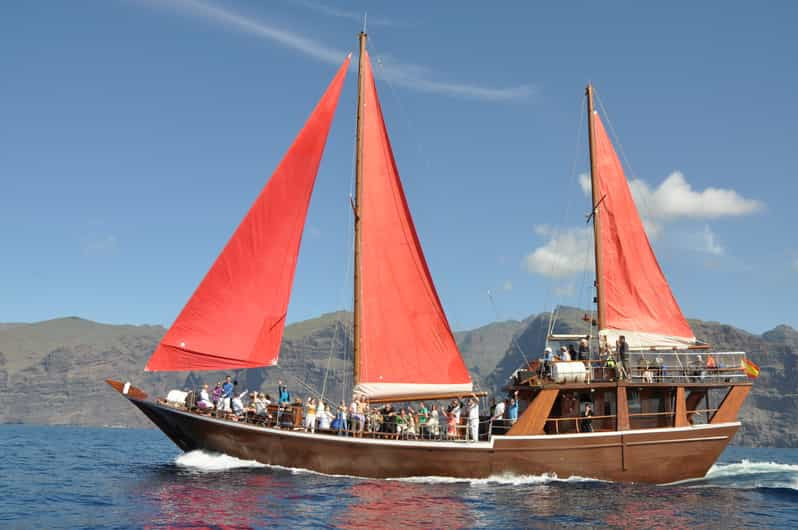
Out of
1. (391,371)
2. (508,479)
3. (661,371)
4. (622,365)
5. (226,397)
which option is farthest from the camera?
(661,371)

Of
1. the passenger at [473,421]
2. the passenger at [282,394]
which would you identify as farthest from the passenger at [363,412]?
the passenger at [473,421]

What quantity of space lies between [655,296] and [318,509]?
702 inches

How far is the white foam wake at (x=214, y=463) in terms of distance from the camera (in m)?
25.8

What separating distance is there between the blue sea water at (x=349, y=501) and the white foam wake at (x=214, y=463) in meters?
0.04

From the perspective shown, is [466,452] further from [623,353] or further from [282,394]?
[623,353]

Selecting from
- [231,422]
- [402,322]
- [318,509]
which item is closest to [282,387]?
[231,422]

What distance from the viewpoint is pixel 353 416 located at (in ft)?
84.1

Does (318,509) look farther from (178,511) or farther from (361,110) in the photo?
(361,110)

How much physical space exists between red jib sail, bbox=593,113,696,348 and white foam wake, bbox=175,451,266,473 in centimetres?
1498

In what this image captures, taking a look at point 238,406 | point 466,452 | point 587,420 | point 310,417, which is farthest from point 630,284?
point 238,406

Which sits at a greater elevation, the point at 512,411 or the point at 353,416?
the point at 512,411

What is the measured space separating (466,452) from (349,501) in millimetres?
6239

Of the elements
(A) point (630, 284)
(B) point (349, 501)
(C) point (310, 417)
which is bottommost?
(B) point (349, 501)

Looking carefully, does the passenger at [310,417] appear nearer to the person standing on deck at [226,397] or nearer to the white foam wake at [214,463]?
the white foam wake at [214,463]
